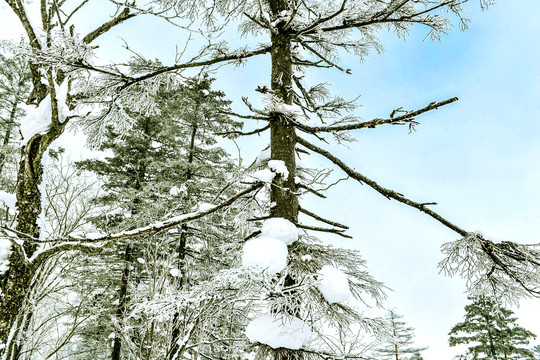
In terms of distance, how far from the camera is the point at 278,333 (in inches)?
97.6

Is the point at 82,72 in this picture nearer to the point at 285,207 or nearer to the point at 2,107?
the point at 285,207

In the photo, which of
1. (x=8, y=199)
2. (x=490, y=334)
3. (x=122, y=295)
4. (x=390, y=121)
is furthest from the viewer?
(x=490, y=334)

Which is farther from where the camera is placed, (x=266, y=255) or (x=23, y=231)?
(x=23, y=231)

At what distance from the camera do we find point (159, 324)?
5.66m

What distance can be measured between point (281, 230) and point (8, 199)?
12.6 feet

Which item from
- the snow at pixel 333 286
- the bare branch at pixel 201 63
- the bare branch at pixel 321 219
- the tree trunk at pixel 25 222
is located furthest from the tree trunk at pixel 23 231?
the snow at pixel 333 286

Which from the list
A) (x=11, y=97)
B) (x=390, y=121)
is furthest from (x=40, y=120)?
(x=11, y=97)

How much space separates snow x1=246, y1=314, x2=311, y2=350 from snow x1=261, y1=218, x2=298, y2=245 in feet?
2.20

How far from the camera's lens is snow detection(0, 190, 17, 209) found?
401 cm

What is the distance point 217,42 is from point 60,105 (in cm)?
216

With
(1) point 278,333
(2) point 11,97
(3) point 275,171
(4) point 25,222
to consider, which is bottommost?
(1) point 278,333

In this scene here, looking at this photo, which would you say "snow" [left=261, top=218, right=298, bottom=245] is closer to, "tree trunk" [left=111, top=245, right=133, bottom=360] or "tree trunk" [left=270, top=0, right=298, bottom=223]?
"tree trunk" [left=270, top=0, right=298, bottom=223]

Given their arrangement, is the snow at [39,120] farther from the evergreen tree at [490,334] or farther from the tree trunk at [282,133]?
Answer: the evergreen tree at [490,334]

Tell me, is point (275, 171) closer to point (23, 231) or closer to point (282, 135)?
point (282, 135)
